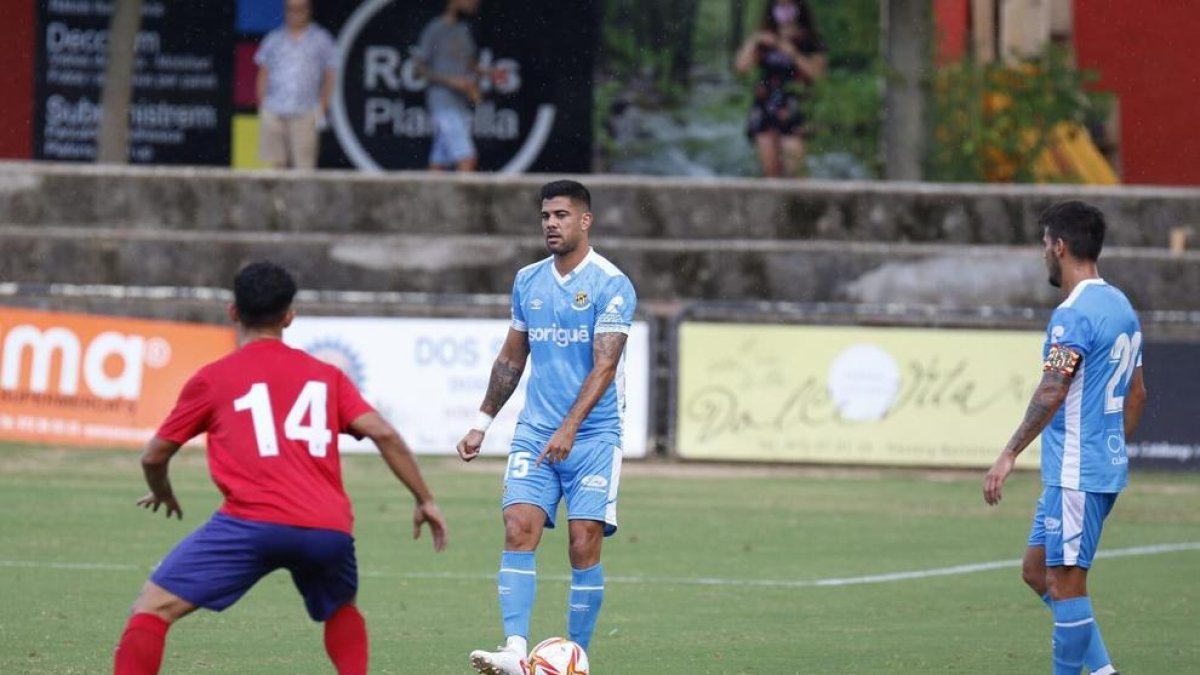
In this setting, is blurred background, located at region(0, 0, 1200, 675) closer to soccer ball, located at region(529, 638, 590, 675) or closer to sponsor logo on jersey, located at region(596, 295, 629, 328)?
soccer ball, located at region(529, 638, 590, 675)

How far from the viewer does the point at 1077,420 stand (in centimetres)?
894

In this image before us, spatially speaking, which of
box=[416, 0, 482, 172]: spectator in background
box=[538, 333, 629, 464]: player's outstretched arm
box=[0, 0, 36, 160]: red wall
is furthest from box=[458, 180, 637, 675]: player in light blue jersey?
box=[0, 0, 36, 160]: red wall

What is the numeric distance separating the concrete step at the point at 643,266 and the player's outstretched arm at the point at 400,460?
1481 cm

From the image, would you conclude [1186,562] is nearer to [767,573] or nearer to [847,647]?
[767,573]

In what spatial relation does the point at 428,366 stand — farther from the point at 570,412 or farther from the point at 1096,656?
the point at 1096,656

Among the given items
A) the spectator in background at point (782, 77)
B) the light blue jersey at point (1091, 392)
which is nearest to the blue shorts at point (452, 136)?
the spectator in background at point (782, 77)

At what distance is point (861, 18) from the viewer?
29.0 m

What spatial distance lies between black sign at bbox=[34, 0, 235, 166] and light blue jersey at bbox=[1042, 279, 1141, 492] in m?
19.1

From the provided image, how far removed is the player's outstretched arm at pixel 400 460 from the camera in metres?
7.49

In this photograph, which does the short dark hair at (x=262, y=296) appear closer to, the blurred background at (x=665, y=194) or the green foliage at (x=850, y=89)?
the blurred background at (x=665, y=194)

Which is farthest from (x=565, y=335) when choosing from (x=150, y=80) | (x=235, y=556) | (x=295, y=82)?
(x=150, y=80)

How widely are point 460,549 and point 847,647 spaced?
4.59 m

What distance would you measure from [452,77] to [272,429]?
62.8 ft

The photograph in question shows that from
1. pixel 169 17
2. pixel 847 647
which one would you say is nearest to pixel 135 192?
pixel 169 17
